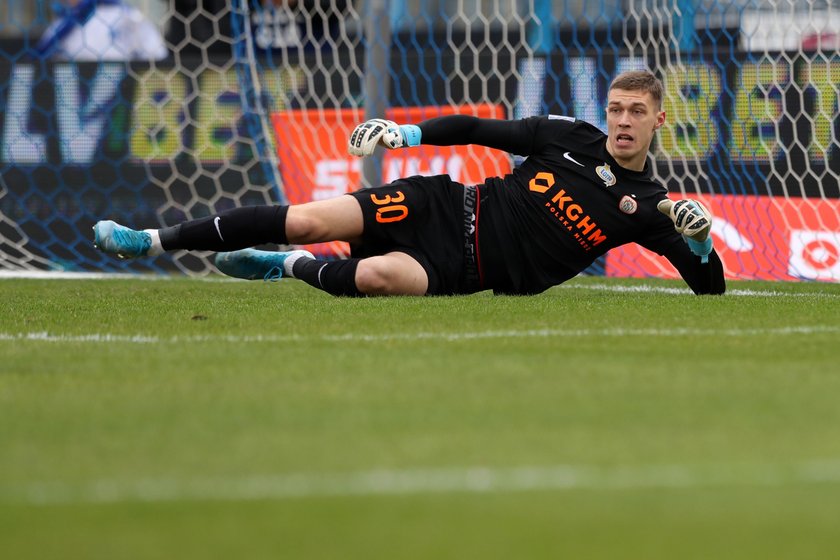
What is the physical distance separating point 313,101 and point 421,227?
2.94 metres

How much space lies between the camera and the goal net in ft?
24.8

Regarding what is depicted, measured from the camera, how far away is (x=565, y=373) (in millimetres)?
3328

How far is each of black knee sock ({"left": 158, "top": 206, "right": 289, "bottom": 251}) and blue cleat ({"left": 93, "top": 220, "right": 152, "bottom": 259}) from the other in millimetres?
73

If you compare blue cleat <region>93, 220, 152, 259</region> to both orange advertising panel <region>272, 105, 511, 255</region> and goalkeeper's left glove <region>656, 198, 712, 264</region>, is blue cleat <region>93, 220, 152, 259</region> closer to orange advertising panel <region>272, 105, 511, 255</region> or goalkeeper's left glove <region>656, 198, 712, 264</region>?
goalkeeper's left glove <region>656, 198, 712, 264</region>

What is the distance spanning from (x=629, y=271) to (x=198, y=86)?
2621 millimetres

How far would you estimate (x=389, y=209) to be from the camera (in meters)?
5.19

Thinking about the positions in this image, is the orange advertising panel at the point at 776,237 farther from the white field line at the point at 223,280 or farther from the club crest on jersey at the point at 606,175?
the club crest on jersey at the point at 606,175

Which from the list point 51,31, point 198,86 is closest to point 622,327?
point 198,86

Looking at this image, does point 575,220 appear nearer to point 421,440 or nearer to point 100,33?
point 421,440

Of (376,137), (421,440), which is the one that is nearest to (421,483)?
(421,440)

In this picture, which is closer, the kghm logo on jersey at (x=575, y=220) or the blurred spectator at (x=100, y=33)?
the kghm logo on jersey at (x=575, y=220)

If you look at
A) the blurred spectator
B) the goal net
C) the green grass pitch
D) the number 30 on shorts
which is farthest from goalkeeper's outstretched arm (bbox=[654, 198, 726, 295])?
the blurred spectator

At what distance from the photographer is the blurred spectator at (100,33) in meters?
8.76

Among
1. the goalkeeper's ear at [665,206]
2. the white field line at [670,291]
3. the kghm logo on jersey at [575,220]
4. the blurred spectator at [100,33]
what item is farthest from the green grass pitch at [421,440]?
the blurred spectator at [100,33]
